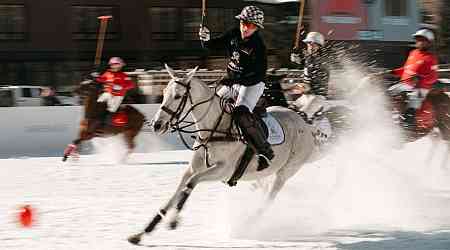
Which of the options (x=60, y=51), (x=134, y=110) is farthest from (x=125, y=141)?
(x=60, y=51)

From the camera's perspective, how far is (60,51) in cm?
3644

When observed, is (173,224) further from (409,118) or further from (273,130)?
(409,118)

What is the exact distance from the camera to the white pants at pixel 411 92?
13.0m

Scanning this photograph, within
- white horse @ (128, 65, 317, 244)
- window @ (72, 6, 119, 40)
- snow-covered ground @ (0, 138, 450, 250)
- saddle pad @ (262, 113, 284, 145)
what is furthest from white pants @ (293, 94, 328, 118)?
window @ (72, 6, 119, 40)

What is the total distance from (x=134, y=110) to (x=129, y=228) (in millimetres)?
7533

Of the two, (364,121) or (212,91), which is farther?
(364,121)

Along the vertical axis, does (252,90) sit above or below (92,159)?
above

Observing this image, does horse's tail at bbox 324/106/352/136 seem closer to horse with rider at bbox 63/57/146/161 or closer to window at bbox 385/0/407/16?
horse with rider at bbox 63/57/146/161

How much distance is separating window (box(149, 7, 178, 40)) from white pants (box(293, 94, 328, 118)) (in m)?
28.0

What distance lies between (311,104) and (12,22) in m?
28.4

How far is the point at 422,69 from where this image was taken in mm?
12992

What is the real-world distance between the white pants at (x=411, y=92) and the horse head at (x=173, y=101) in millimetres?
5959

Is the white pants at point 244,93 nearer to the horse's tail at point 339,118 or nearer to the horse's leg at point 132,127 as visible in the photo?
the horse's tail at point 339,118

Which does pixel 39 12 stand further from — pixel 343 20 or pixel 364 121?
pixel 364 121
